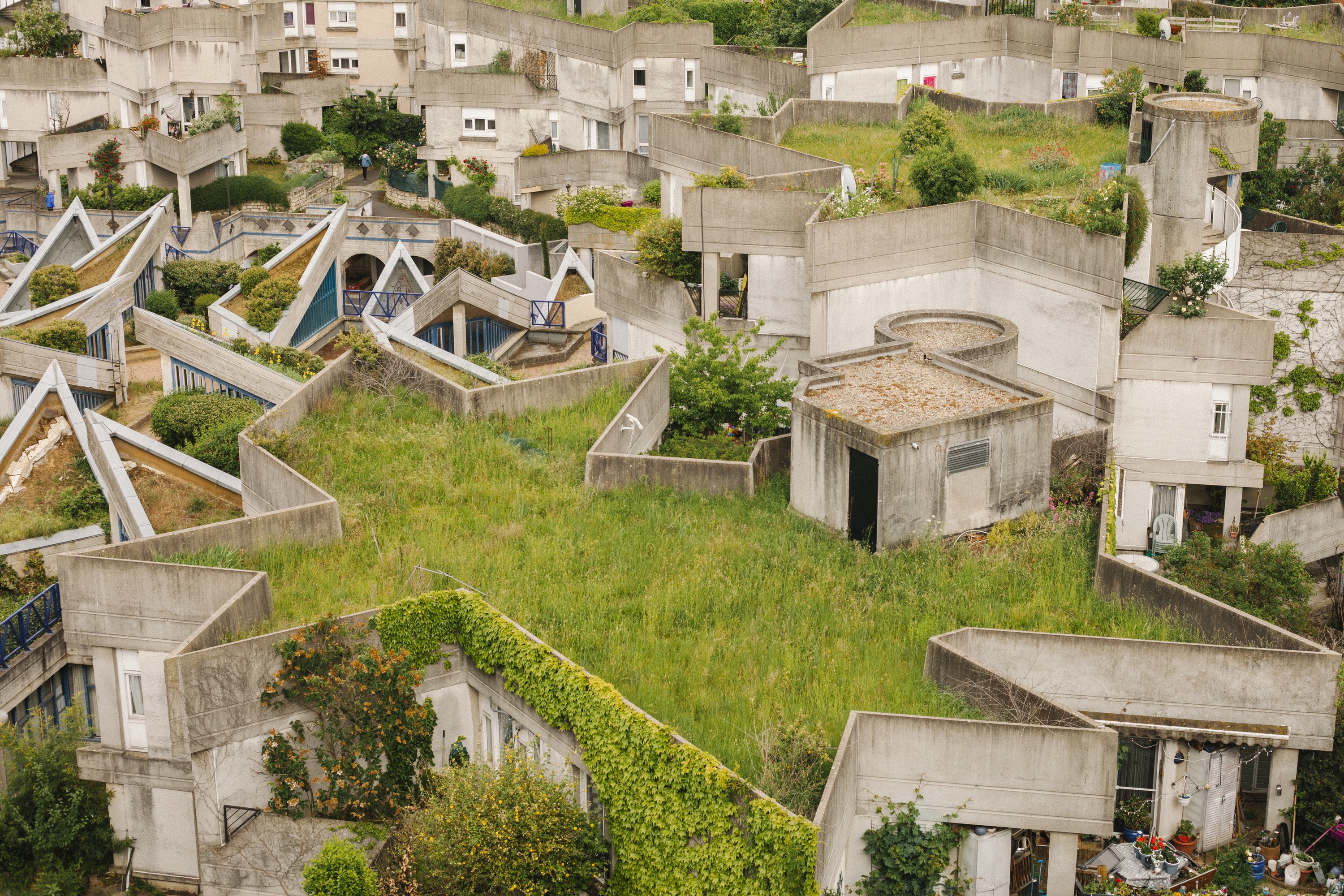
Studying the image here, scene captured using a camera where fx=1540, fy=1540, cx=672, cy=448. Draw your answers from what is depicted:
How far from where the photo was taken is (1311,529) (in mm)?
37688

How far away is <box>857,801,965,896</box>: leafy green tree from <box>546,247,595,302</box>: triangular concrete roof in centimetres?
2844

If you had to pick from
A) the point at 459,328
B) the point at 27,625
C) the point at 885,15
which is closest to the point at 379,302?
the point at 459,328

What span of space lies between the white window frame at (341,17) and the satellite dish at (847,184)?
132ft

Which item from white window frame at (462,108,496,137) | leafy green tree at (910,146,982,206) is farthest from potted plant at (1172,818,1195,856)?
white window frame at (462,108,496,137)

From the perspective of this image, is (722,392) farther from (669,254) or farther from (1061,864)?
(1061,864)

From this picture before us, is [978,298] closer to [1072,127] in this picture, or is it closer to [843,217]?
[843,217]

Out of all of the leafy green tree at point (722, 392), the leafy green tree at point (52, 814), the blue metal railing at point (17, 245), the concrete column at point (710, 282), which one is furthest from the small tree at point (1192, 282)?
the blue metal railing at point (17, 245)

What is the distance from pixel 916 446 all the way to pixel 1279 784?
8356mm

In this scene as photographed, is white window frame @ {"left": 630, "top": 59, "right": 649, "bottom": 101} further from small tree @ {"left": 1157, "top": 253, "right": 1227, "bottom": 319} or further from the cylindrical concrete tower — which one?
small tree @ {"left": 1157, "top": 253, "right": 1227, "bottom": 319}

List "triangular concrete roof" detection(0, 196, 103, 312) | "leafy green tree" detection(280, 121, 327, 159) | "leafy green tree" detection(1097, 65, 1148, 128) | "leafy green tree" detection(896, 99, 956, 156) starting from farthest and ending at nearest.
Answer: "leafy green tree" detection(280, 121, 327, 159), "triangular concrete roof" detection(0, 196, 103, 312), "leafy green tree" detection(1097, 65, 1148, 128), "leafy green tree" detection(896, 99, 956, 156)

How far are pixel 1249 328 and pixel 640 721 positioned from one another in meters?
19.4

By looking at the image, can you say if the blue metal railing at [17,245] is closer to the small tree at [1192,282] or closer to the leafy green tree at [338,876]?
the leafy green tree at [338,876]

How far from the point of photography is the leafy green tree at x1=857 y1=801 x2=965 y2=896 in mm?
22688

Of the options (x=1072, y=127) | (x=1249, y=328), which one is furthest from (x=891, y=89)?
(x=1249, y=328)
